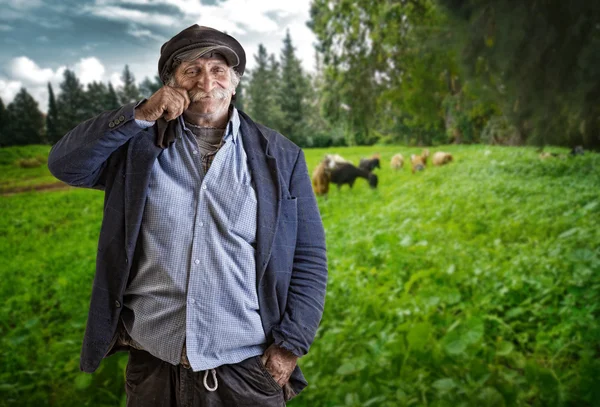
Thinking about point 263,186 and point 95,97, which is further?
point 95,97

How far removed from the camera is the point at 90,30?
3006 millimetres

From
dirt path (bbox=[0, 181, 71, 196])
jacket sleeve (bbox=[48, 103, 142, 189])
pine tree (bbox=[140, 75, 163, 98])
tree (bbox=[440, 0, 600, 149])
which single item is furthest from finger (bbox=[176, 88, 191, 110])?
dirt path (bbox=[0, 181, 71, 196])

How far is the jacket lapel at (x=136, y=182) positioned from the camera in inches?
38.4

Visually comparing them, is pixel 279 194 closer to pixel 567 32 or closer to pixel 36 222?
pixel 567 32

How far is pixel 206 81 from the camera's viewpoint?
1.02 metres

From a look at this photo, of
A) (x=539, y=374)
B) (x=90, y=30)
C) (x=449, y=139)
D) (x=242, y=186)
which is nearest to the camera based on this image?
(x=242, y=186)

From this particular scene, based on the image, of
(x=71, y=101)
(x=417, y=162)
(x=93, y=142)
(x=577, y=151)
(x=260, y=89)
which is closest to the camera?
(x=93, y=142)

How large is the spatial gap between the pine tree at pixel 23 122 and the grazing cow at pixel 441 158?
124 inches

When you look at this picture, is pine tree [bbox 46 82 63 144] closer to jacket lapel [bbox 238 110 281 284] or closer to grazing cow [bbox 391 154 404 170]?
jacket lapel [bbox 238 110 281 284]

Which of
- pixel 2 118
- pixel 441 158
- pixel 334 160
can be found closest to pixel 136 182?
pixel 2 118

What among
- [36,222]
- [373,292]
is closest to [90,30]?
[36,222]

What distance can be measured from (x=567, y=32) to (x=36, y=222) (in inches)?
136

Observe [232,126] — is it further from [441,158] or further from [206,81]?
[441,158]

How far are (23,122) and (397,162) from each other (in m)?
3.05
